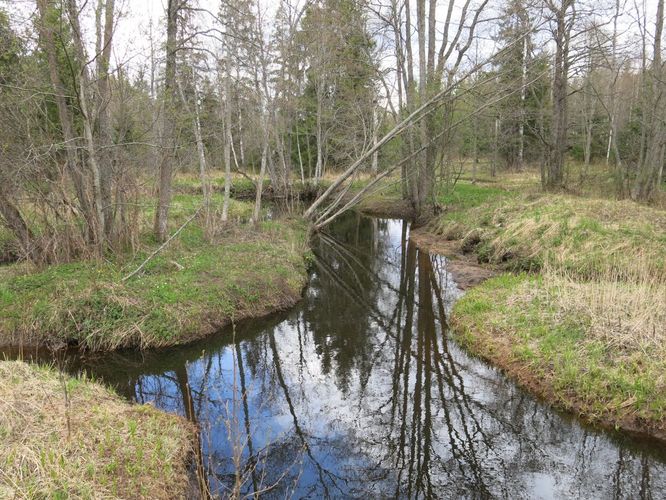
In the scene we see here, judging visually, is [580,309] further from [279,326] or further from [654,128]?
[654,128]

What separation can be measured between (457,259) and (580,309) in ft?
20.7

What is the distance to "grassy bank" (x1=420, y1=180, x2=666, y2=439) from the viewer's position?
579 centimetres

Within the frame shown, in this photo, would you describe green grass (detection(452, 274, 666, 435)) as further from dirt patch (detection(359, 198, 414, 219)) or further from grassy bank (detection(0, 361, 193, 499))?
dirt patch (detection(359, 198, 414, 219))

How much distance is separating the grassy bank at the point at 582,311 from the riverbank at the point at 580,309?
0.05 feet

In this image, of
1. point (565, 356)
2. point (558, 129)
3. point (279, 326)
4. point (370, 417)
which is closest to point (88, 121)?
point (279, 326)

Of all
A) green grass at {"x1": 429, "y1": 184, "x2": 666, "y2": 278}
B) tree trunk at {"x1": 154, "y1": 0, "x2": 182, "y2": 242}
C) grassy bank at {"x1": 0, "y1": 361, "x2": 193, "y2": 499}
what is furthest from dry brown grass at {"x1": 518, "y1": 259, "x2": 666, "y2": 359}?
tree trunk at {"x1": 154, "y1": 0, "x2": 182, "y2": 242}

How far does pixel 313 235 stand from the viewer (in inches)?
703

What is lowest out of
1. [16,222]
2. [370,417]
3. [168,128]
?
[370,417]

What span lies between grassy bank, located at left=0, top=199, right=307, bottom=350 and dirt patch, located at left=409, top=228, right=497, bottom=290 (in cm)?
413

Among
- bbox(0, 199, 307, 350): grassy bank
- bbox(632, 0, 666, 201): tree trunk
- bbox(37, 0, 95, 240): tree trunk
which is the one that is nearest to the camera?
bbox(0, 199, 307, 350): grassy bank

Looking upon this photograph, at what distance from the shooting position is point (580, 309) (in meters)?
7.16

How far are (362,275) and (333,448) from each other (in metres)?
7.86

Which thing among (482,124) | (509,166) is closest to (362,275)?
(482,124)

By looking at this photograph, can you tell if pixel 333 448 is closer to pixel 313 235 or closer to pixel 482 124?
pixel 313 235
